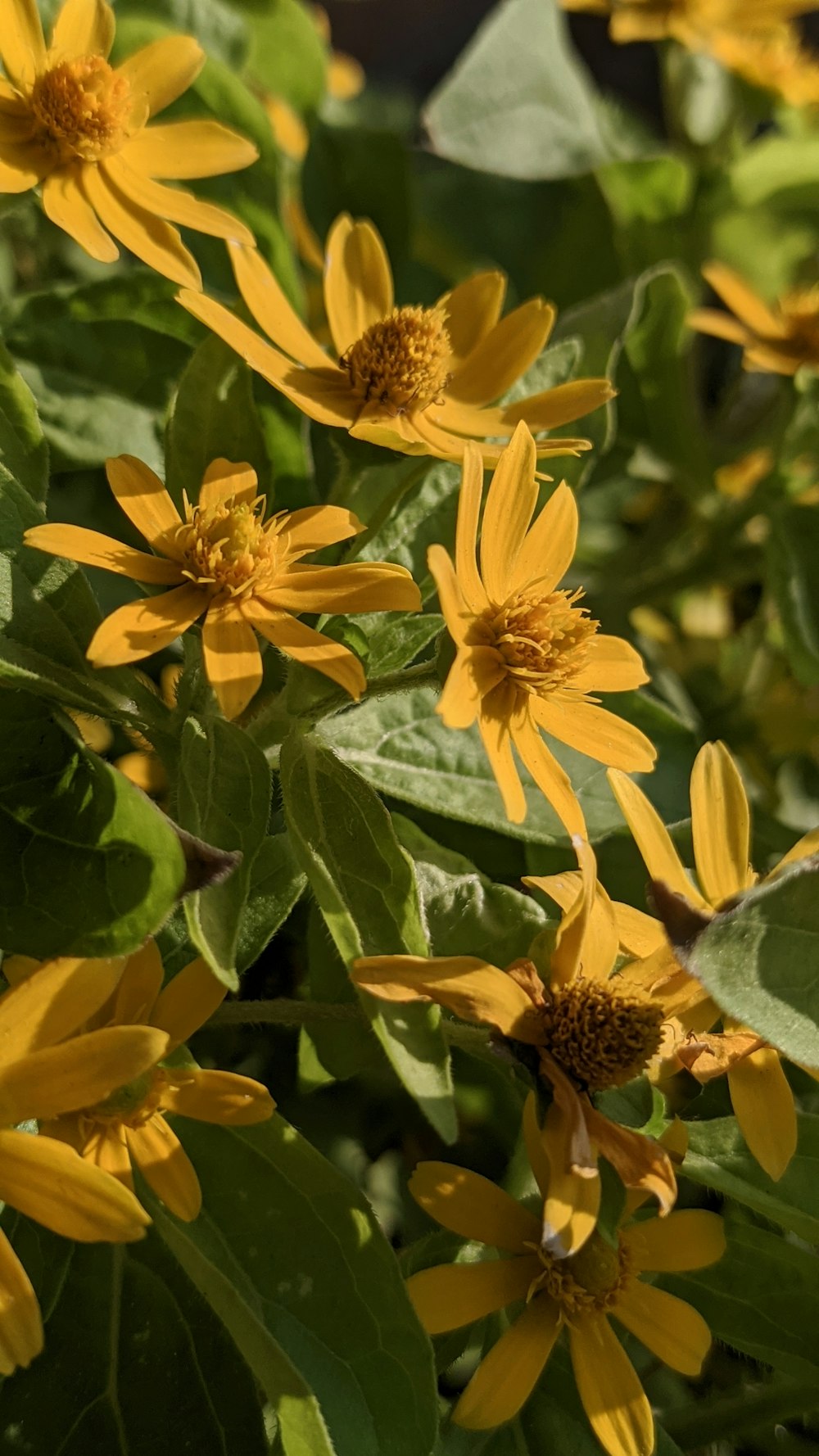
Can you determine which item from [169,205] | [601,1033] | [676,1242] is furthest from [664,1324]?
[169,205]

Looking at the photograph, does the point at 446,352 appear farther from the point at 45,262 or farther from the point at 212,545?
the point at 45,262

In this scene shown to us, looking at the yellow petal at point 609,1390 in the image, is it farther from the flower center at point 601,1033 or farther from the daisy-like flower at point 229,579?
the daisy-like flower at point 229,579

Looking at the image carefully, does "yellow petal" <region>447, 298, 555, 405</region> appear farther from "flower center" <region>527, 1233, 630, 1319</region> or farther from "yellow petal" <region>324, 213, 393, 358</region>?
"flower center" <region>527, 1233, 630, 1319</region>

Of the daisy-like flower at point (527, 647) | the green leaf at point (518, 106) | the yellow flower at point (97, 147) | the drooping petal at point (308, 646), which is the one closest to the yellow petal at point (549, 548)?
the daisy-like flower at point (527, 647)

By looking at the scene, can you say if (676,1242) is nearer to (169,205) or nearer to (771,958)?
(771,958)

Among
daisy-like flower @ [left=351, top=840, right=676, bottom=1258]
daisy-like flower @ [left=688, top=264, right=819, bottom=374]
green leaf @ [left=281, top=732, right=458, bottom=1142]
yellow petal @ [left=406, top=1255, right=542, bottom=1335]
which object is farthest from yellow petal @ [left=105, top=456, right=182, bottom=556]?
daisy-like flower @ [left=688, top=264, right=819, bottom=374]
